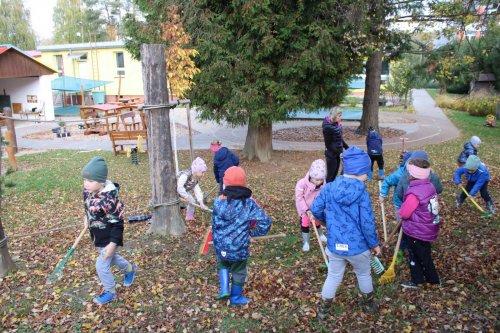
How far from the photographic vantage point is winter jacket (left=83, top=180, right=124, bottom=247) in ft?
13.8

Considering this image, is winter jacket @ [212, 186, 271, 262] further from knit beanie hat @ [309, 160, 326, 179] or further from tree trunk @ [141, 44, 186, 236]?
tree trunk @ [141, 44, 186, 236]

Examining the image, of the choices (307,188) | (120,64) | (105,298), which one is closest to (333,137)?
(307,188)

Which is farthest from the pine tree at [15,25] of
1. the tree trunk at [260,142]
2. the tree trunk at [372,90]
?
the tree trunk at [260,142]

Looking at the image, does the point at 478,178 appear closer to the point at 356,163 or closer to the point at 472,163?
the point at 472,163

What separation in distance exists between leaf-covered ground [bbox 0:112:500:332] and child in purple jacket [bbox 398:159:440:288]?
1.76 ft

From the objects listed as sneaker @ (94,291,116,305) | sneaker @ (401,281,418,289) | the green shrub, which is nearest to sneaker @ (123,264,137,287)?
sneaker @ (94,291,116,305)

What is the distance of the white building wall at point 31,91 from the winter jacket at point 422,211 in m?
28.0

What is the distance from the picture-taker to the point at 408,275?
16.4 feet

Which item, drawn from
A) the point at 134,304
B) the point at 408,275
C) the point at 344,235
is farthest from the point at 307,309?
the point at 134,304

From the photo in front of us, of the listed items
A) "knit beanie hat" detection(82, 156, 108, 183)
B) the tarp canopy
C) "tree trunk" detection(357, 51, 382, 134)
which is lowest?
"knit beanie hat" detection(82, 156, 108, 183)

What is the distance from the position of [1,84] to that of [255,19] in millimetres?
26368

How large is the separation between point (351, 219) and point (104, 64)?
37.1 meters

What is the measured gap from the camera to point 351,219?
388cm

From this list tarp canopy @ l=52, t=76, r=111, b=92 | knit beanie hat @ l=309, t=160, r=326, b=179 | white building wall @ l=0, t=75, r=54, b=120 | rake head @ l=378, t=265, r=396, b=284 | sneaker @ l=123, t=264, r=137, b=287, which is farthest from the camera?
tarp canopy @ l=52, t=76, r=111, b=92
